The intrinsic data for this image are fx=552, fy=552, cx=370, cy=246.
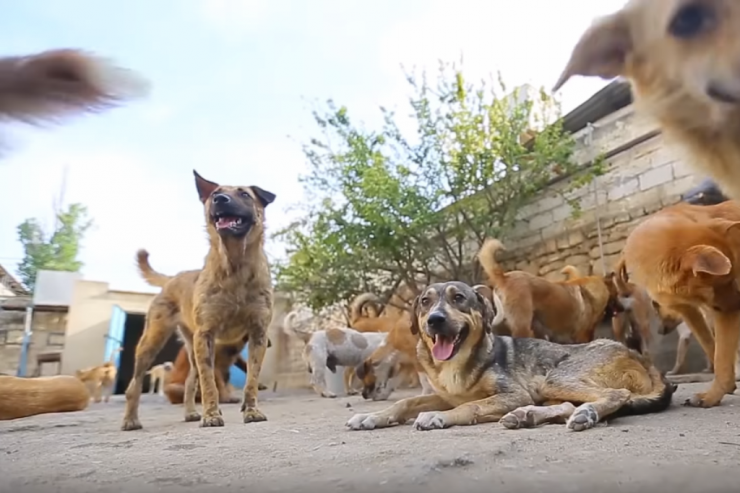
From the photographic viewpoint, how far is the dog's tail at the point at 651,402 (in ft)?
8.30

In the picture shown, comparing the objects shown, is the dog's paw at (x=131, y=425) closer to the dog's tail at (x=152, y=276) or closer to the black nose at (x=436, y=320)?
the dog's tail at (x=152, y=276)

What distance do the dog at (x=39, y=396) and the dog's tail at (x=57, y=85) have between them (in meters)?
3.16

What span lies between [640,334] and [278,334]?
23.1 ft

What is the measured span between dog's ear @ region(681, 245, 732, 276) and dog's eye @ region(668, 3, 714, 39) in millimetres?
1645

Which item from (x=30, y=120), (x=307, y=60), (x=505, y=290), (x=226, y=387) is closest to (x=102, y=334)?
(x=226, y=387)

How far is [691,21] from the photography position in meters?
1.26

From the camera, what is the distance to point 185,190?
186 cm

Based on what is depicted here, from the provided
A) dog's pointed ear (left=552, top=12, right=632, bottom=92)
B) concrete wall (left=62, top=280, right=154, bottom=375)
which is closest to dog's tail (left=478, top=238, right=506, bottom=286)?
concrete wall (left=62, top=280, right=154, bottom=375)

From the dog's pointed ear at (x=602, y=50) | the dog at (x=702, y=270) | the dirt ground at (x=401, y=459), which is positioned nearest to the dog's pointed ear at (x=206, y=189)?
the dirt ground at (x=401, y=459)

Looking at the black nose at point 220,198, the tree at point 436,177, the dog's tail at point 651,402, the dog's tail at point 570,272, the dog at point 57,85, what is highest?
the tree at point 436,177

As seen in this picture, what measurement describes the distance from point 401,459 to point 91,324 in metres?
5.66

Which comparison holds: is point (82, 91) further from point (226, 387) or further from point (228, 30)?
point (226, 387)

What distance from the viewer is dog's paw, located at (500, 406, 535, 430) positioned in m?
2.31

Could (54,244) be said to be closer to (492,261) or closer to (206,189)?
(206,189)
